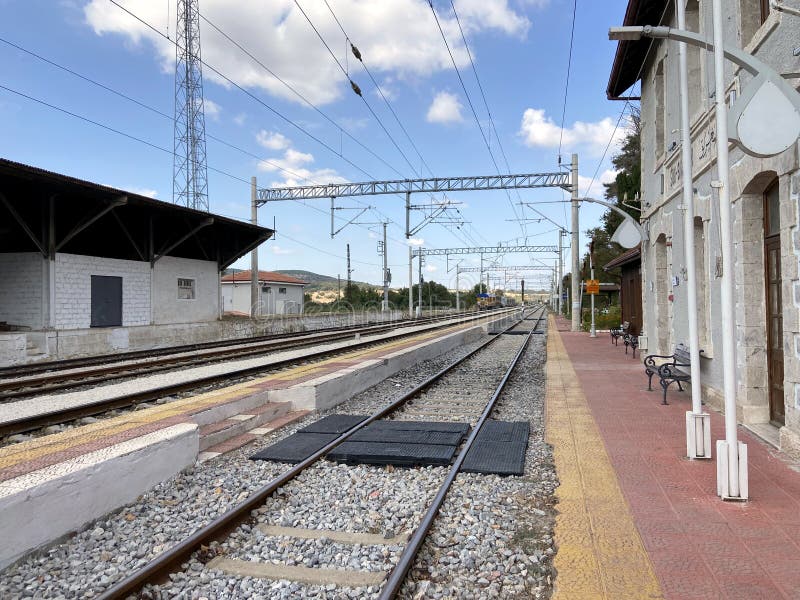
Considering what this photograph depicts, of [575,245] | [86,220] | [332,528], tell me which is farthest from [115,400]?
[575,245]

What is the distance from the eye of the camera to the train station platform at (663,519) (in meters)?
3.18

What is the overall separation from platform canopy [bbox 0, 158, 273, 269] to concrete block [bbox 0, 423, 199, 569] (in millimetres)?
12678

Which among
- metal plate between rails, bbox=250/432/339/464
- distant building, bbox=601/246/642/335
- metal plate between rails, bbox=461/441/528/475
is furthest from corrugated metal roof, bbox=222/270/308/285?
metal plate between rails, bbox=461/441/528/475

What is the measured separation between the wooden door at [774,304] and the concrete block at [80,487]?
637 centimetres

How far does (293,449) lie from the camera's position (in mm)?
6223

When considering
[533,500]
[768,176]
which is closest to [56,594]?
[533,500]

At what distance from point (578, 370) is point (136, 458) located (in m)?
10.3

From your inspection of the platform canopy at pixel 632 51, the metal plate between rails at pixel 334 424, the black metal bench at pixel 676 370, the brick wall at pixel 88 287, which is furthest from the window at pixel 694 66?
the brick wall at pixel 88 287

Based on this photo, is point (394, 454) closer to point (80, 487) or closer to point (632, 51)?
point (80, 487)

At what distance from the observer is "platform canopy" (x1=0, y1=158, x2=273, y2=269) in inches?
654

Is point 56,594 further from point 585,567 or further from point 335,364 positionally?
point 335,364

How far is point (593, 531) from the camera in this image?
3.90 meters

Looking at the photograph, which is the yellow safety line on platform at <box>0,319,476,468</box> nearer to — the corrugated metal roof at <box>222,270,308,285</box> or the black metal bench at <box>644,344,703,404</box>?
the black metal bench at <box>644,344,703,404</box>

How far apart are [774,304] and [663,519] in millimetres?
3620
